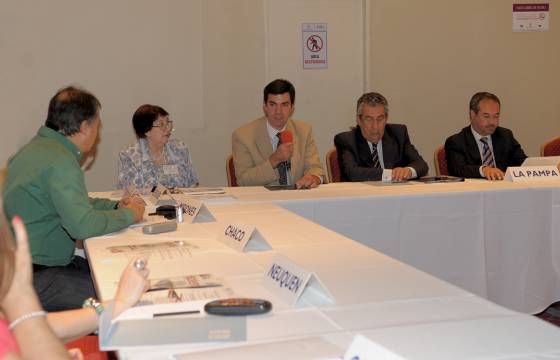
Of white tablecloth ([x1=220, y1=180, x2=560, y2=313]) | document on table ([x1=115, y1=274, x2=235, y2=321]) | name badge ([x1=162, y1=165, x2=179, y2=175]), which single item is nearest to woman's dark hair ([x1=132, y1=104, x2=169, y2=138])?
name badge ([x1=162, y1=165, x2=179, y2=175])

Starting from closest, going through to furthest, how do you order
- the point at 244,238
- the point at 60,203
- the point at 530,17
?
the point at 244,238 → the point at 60,203 → the point at 530,17

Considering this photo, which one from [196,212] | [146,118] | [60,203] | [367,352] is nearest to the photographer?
[367,352]

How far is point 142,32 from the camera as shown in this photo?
6.04 meters

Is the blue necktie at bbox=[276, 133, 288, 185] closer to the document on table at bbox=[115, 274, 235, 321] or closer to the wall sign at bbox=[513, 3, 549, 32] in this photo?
the document on table at bbox=[115, 274, 235, 321]

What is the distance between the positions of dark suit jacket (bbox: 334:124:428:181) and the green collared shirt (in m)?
2.15

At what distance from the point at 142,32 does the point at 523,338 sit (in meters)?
5.00

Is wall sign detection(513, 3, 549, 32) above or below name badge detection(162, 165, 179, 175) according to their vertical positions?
above

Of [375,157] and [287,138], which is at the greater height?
[287,138]

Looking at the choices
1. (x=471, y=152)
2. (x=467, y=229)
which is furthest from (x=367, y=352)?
(x=471, y=152)

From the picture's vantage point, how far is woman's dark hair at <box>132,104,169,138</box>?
4789 millimetres

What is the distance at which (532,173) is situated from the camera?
14.7 feet

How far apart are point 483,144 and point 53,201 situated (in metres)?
3.29

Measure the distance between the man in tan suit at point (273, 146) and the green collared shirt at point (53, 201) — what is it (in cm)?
184

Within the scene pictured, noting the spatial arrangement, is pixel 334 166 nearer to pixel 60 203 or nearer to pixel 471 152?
pixel 471 152
